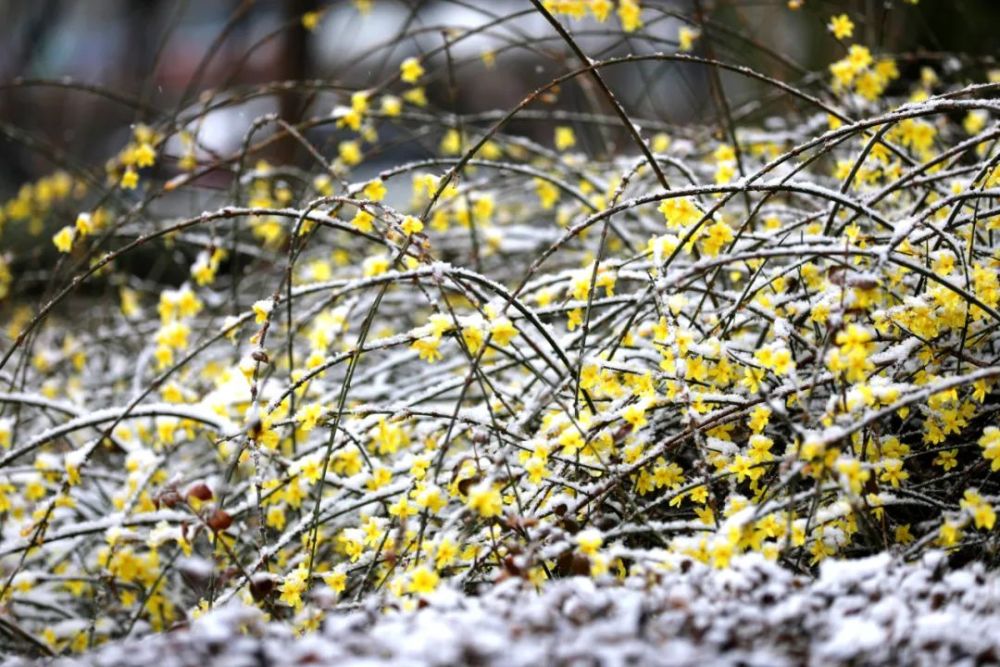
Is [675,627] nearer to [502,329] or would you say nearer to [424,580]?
[424,580]

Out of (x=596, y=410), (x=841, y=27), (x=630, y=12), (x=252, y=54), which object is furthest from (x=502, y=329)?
(x=252, y=54)

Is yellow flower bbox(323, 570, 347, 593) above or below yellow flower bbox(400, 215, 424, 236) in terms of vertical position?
below

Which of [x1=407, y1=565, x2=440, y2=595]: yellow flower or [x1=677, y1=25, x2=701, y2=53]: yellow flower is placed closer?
[x1=407, y1=565, x2=440, y2=595]: yellow flower

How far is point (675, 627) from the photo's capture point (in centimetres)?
156

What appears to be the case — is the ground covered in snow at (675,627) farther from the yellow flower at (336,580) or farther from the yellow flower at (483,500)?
the yellow flower at (336,580)

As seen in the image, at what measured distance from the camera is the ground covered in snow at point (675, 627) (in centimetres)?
142

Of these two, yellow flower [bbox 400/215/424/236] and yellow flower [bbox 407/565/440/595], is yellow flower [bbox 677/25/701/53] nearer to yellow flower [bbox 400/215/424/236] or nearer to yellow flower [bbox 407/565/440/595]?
yellow flower [bbox 400/215/424/236]

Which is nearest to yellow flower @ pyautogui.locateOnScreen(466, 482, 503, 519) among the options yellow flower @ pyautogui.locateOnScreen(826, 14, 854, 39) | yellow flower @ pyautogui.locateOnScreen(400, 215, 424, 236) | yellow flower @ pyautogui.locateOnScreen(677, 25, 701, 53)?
yellow flower @ pyautogui.locateOnScreen(400, 215, 424, 236)

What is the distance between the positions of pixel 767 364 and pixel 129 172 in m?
1.83

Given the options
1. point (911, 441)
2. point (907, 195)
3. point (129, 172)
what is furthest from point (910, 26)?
point (129, 172)

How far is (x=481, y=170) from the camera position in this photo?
481 centimetres

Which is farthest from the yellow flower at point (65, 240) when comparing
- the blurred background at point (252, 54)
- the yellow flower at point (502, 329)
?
the blurred background at point (252, 54)

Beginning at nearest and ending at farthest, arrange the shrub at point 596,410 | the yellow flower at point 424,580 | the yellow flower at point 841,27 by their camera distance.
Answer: the yellow flower at point 424,580 < the shrub at point 596,410 < the yellow flower at point 841,27

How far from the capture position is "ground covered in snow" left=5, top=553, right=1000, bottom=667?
142 cm
